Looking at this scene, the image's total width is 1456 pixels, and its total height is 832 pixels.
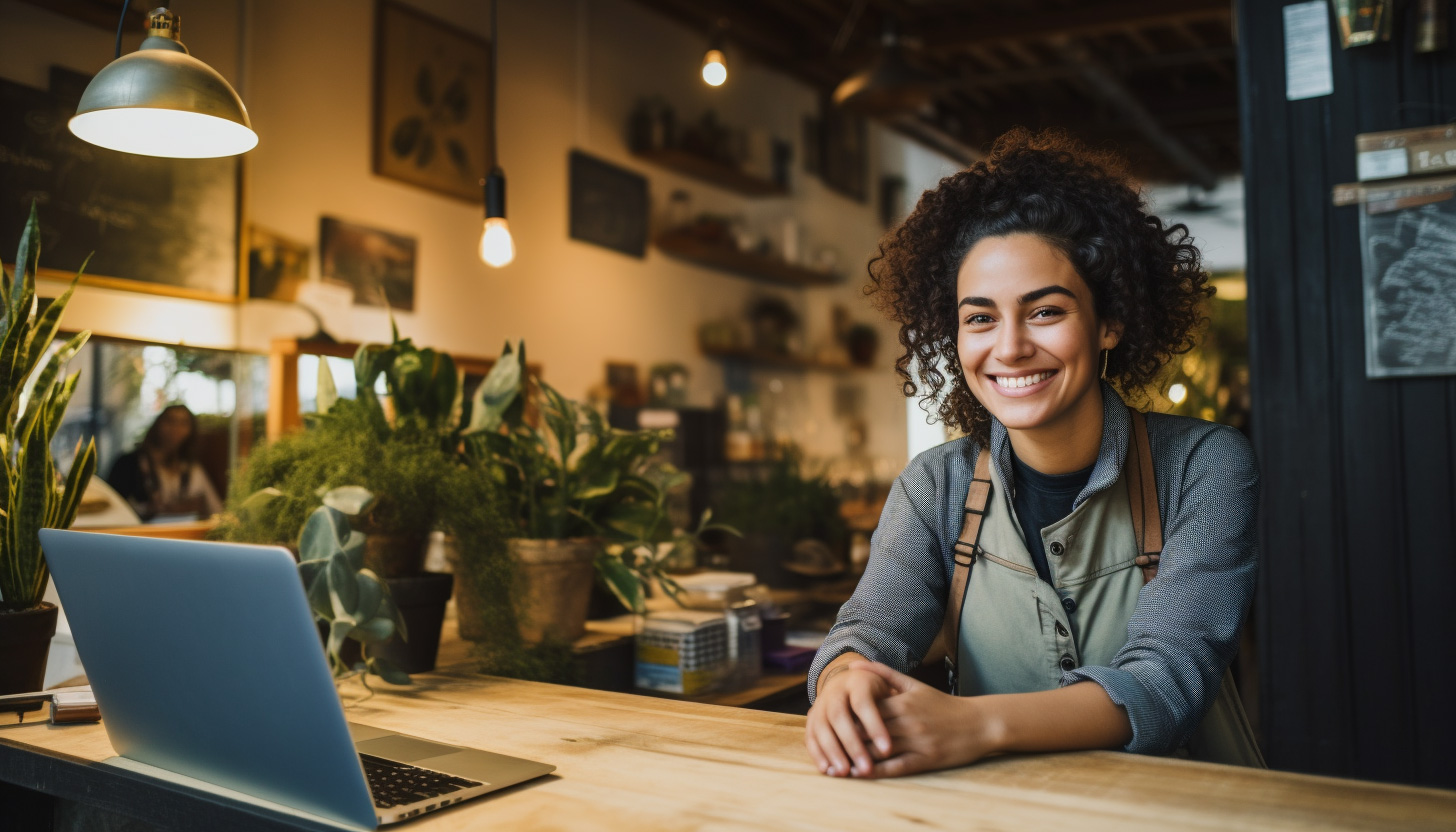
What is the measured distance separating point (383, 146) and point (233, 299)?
2.94 ft

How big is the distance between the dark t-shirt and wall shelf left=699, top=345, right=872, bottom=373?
4.07 m

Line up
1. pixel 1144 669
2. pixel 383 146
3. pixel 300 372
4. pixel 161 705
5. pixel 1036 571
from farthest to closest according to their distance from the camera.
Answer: pixel 383 146
pixel 300 372
pixel 1036 571
pixel 1144 669
pixel 161 705

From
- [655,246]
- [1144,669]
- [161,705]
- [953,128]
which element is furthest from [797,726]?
[953,128]

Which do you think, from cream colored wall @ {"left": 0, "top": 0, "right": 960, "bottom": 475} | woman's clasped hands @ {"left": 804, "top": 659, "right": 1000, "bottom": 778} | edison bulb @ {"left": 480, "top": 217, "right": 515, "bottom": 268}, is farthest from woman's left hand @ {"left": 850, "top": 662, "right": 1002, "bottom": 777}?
cream colored wall @ {"left": 0, "top": 0, "right": 960, "bottom": 475}

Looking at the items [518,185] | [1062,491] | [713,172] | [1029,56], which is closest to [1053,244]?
[1062,491]

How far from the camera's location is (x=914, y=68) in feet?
14.6

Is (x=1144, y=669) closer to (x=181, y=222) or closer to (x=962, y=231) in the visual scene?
(x=962, y=231)

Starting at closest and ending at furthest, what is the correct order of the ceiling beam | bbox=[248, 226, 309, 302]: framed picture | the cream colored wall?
the cream colored wall < bbox=[248, 226, 309, 302]: framed picture < the ceiling beam

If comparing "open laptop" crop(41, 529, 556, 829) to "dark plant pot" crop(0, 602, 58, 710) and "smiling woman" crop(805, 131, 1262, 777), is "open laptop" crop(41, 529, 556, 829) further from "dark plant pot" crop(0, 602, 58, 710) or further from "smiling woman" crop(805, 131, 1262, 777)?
"smiling woman" crop(805, 131, 1262, 777)

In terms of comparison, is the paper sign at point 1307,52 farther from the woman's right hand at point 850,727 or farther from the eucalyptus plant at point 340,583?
the eucalyptus plant at point 340,583

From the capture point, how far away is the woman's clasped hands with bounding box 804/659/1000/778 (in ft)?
3.52

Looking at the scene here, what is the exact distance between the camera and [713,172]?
5.50m

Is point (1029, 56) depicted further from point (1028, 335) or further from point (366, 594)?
point (366, 594)

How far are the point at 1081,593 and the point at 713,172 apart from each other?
4.35 m
